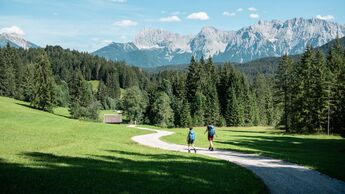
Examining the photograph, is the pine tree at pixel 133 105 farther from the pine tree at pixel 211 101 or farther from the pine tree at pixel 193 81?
the pine tree at pixel 211 101

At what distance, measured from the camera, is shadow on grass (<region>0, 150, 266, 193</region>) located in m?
13.7

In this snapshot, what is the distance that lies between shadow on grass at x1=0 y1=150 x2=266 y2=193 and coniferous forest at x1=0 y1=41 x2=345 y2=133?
52.0 metres

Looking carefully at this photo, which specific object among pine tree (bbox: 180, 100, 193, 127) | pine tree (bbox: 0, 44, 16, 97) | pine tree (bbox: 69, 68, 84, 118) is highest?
pine tree (bbox: 0, 44, 16, 97)

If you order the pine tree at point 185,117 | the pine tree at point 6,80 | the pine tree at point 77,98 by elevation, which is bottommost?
the pine tree at point 185,117

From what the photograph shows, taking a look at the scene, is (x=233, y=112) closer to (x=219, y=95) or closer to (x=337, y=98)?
(x=219, y=95)

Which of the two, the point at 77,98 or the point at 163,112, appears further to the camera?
the point at 163,112

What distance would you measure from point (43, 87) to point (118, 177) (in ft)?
267

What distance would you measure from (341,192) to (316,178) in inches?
126

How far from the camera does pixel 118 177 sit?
1608cm

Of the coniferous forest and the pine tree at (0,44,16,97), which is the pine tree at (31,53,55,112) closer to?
the coniferous forest

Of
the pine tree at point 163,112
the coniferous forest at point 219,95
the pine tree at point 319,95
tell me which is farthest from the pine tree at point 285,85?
the pine tree at point 163,112

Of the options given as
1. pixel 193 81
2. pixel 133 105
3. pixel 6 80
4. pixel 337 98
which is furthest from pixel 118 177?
pixel 6 80

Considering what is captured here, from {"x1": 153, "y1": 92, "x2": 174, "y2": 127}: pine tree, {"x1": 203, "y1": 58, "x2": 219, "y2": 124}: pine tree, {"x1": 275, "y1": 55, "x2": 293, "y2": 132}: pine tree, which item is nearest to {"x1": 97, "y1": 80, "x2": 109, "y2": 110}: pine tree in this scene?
{"x1": 153, "y1": 92, "x2": 174, "y2": 127}: pine tree

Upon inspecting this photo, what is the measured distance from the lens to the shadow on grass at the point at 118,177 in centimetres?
1373
